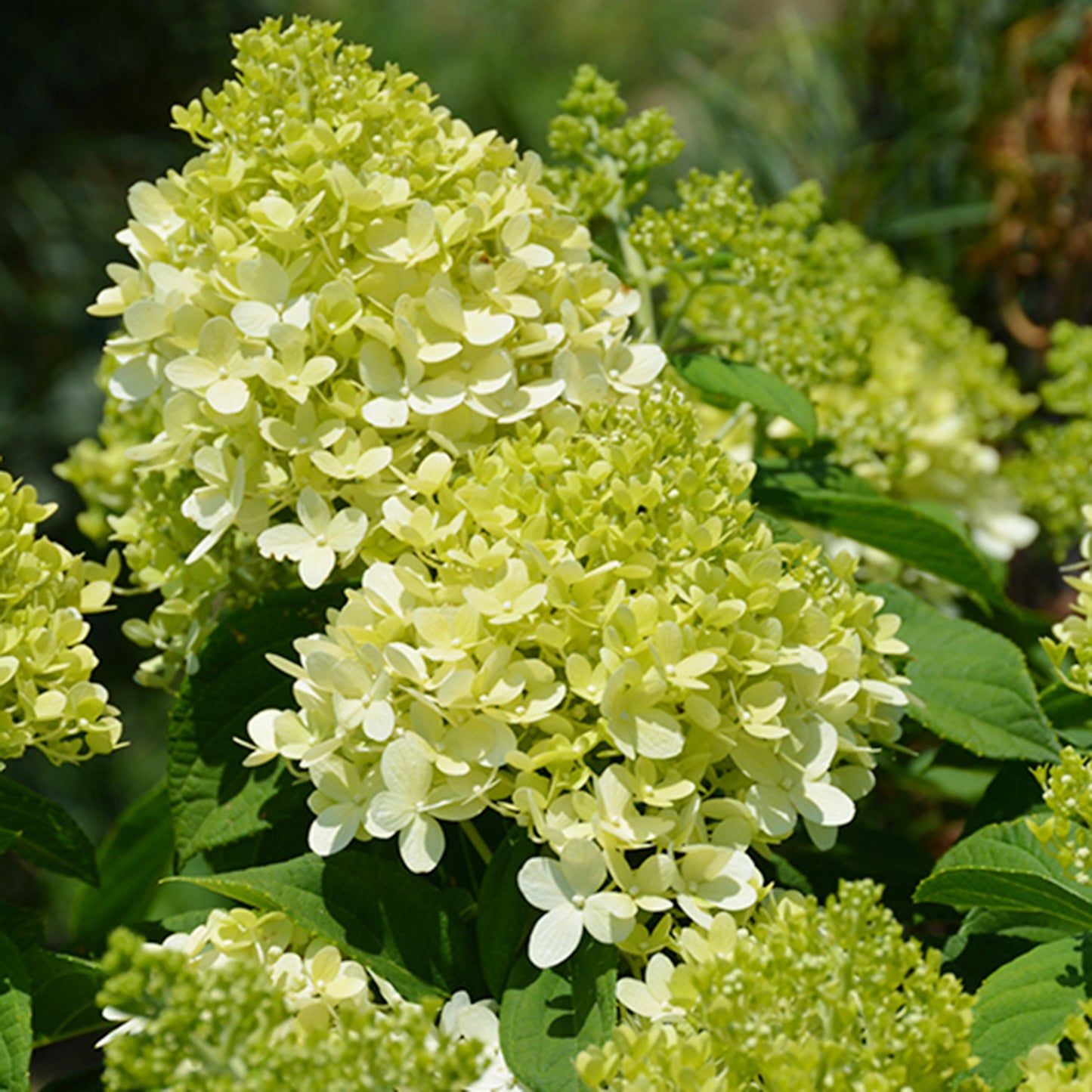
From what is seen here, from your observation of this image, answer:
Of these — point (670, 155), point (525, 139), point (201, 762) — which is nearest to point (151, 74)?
point (525, 139)

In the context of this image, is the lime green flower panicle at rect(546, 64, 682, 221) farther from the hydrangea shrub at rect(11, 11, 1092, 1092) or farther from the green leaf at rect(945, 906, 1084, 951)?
the green leaf at rect(945, 906, 1084, 951)

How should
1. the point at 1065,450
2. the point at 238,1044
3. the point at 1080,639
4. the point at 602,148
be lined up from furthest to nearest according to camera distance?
the point at 1065,450, the point at 602,148, the point at 1080,639, the point at 238,1044

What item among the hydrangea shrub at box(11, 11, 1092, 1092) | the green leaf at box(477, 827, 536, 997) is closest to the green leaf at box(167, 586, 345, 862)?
the hydrangea shrub at box(11, 11, 1092, 1092)

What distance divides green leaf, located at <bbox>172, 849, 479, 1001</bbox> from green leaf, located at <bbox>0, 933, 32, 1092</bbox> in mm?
98

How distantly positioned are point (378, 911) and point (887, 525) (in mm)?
435

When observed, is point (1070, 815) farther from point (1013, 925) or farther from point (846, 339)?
point (846, 339)

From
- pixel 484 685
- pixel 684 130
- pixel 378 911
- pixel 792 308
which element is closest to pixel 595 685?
pixel 484 685

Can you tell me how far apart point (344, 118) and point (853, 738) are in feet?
1.35

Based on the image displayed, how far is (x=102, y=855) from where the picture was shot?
902 millimetres

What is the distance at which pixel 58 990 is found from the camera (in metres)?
0.67

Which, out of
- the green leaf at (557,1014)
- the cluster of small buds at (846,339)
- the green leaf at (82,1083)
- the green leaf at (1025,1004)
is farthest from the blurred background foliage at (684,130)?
the green leaf at (1025,1004)

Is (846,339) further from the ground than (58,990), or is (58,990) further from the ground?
(846,339)

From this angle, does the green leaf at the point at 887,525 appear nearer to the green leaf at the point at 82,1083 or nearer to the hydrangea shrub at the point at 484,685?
the hydrangea shrub at the point at 484,685

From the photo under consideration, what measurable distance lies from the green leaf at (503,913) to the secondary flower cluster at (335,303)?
16 cm
